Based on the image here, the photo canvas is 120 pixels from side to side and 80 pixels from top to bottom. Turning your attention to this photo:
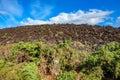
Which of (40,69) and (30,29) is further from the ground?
(30,29)

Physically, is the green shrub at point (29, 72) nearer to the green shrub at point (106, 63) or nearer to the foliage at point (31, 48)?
the foliage at point (31, 48)

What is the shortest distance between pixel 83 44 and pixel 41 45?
5287 mm

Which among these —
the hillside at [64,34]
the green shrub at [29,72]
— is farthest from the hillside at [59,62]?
the hillside at [64,34]

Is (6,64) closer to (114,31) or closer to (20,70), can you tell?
(20,70)

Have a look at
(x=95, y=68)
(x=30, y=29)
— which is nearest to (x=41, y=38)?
(x=30, y=29)

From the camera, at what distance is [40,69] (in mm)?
12914

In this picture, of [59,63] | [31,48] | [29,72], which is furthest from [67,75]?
[31,48]

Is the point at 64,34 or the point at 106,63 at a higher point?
the point at 64,34

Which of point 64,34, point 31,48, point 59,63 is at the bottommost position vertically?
point 59,63

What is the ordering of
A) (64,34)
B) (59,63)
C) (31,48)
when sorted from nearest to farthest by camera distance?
1. (59,63)
2. (31,48)
3. (64,34)

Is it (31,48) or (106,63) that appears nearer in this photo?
(106,63)

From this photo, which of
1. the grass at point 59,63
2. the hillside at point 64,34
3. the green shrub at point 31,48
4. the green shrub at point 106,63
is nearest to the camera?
the green shrub at point 106,63

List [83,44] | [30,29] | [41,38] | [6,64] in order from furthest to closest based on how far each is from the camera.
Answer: [30,29] → [41,38] → [83,44] → [6,64]

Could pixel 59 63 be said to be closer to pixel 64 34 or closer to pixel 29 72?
pixel 29 72
